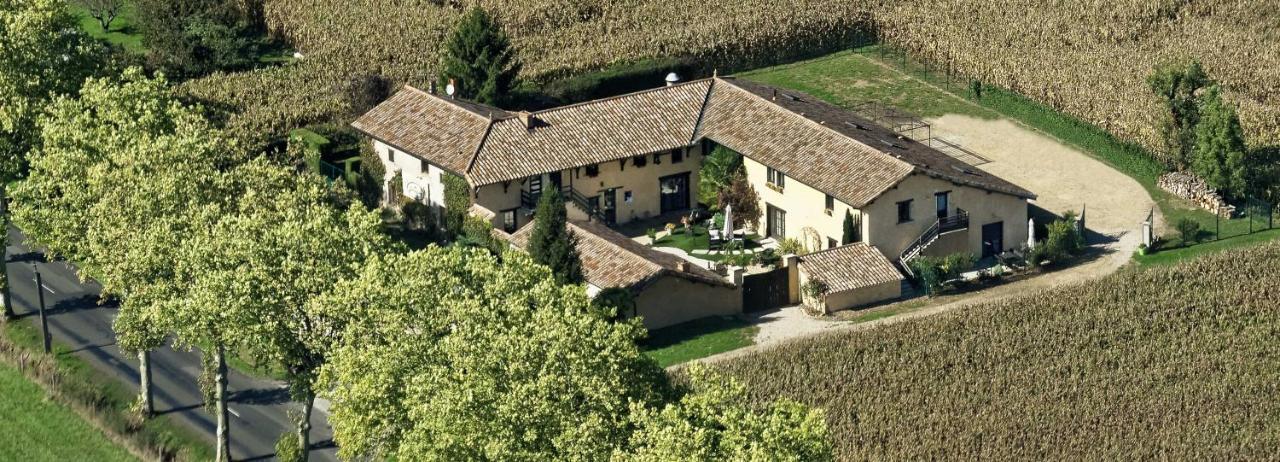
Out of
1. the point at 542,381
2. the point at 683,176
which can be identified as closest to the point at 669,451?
the point at 542,381

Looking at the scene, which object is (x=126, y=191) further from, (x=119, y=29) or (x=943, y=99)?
(x=119, y=29)

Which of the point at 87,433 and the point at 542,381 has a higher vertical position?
the point at 542,381

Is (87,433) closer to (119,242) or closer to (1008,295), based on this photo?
(119,242)

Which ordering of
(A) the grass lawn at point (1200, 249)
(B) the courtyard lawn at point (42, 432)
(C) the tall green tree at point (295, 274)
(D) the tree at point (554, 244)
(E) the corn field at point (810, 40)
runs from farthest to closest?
(E) the corn field at point (810, 40) → (A) the grass lawn at point (1200, 249) → (D) the tree at point (554, 244) → (B) the courtyard lawn at point (42, 432) → (C) the tall green tree at point (295, 274)

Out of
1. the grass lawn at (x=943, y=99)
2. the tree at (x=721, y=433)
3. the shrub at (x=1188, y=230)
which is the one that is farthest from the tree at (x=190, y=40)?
the tree at (x=721, y=433)

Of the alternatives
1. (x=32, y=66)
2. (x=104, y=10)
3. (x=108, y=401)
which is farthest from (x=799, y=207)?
(x=104, y=10)

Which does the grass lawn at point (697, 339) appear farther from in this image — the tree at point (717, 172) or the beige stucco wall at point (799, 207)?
the tree at point (717, 172)

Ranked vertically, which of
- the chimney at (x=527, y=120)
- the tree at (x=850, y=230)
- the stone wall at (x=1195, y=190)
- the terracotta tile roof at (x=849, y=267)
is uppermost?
the chimney at (x=527, y=120)
